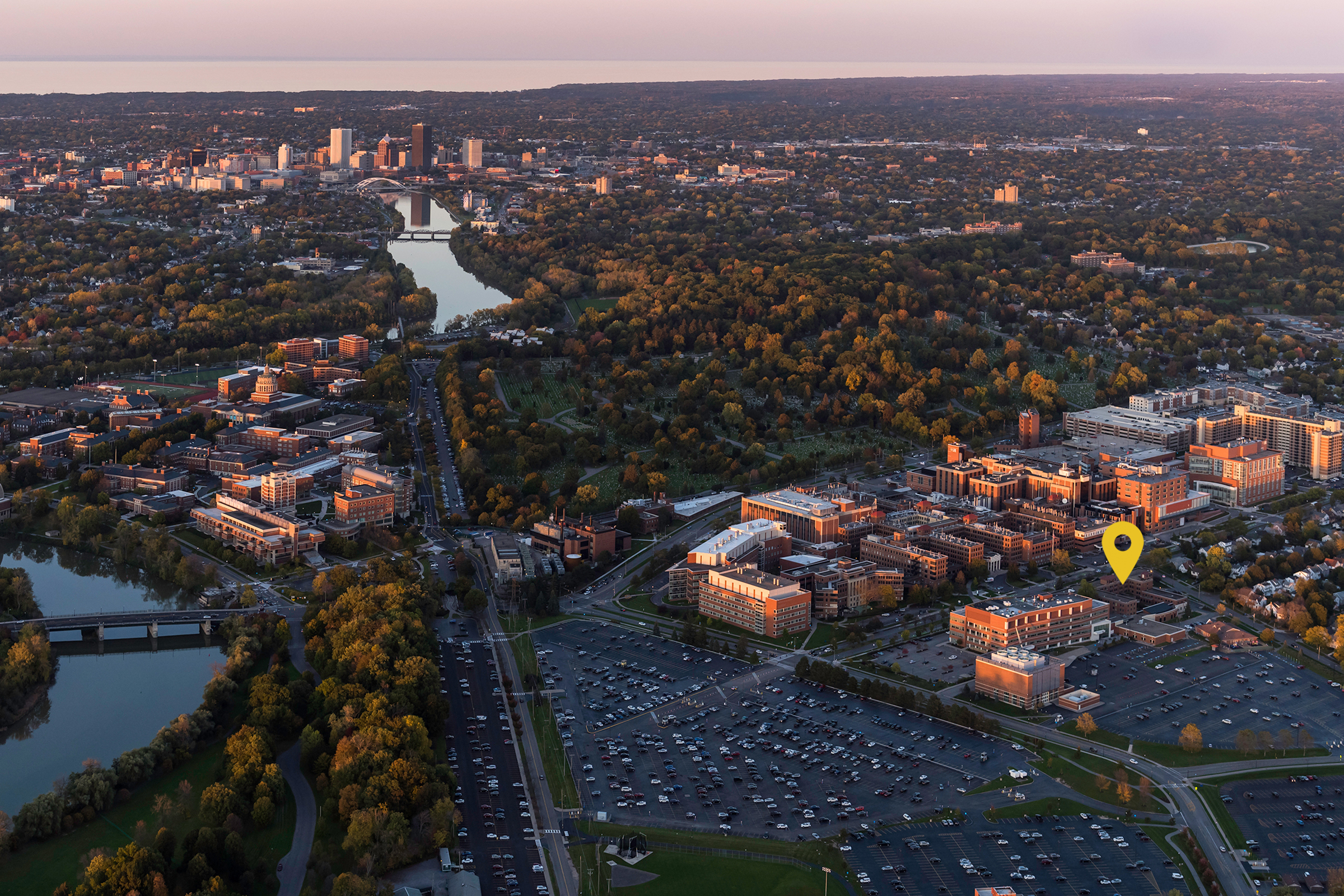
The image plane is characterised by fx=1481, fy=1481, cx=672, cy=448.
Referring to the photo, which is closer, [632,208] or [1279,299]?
[1279,299]

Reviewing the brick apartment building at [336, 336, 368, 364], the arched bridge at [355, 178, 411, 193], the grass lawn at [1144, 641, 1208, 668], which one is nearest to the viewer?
the grass lawn at [1144, 641, 1208, 668]

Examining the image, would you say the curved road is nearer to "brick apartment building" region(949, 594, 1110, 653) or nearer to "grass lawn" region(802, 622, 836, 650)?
"grass lawn" region(802, 622, 836, 650)

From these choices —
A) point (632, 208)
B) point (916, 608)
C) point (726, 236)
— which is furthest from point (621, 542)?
point (632, 208)

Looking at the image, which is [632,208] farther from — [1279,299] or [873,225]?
[1279,299]

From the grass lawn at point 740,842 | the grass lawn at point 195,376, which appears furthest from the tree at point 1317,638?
the grass lawn at point 195,376

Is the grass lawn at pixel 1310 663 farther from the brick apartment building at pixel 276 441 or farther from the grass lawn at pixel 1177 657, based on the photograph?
the brick apartment building at pixel 276 441

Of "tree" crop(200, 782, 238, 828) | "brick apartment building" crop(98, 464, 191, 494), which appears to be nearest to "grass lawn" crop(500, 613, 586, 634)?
"tree" crop(200, 782, 238, 828)
